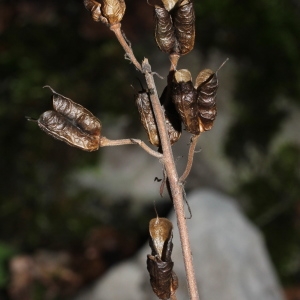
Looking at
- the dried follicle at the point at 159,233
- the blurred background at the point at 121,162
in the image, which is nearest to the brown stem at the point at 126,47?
the dried follicle at the point at 159,233

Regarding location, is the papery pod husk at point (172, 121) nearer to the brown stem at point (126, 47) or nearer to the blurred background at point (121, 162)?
the brown stem at point (126, 47)

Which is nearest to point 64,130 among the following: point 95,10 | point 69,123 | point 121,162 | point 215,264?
point 69,123

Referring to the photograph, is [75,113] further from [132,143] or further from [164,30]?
[164,30]

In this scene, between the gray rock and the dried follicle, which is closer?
the dried follicle

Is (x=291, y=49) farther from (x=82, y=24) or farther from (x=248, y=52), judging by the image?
(x=82, y=24)

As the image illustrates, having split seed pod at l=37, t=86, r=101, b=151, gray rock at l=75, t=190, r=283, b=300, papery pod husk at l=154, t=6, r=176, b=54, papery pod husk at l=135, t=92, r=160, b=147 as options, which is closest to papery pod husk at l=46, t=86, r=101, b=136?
split seed pod at l=37, t=86, r=101, b=151

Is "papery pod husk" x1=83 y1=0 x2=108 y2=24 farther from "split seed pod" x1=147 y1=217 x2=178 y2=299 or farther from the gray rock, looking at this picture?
the gray rock
